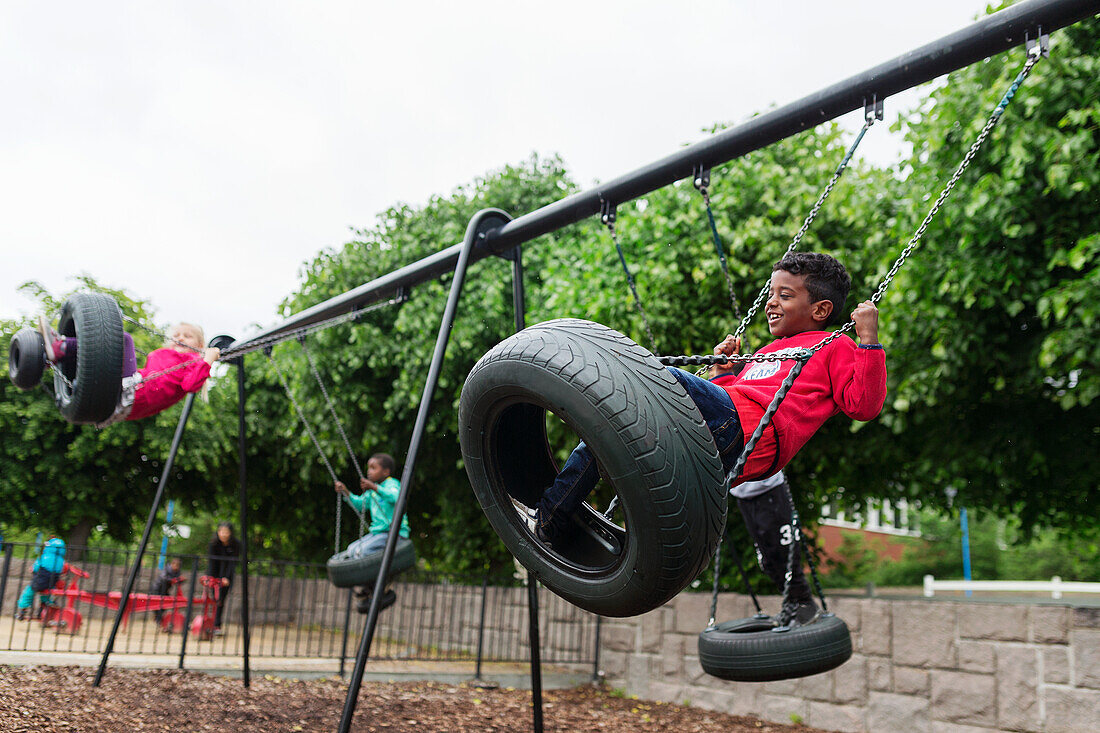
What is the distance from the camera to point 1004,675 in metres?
5.07

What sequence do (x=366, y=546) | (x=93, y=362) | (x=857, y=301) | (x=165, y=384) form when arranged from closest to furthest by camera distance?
(x=93, y=362), (x=165, y=384), (x=366, y=546), (x=857, y=301)

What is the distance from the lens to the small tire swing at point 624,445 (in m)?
1.81

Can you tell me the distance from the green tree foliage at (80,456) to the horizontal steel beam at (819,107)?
8.67 meters

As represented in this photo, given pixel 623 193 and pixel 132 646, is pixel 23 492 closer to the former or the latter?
pixel 132 646

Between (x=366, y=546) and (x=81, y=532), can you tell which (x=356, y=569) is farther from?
(x=81, y=532)

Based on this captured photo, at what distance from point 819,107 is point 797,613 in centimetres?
203

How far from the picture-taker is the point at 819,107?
269cm

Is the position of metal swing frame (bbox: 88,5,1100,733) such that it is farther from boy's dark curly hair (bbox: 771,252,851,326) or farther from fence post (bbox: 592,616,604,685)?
fence post (bbox: 592,616,604,685)

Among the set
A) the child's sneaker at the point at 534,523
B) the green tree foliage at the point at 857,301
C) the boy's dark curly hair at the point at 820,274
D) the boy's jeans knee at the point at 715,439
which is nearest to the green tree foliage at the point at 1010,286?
the green tree foliage at the point at 857,301

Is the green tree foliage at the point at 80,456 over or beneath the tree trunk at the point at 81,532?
over

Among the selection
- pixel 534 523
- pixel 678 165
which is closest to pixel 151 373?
pixel 534 523

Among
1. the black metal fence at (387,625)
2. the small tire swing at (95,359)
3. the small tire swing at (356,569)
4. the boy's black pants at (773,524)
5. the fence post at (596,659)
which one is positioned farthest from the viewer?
the black metal fence at (387,625)

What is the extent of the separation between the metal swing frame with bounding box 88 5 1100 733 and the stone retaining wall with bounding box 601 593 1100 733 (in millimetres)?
2911

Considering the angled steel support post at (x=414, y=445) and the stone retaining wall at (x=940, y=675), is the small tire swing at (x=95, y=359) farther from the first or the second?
the stone retaining wall at (x=940, y=675)
